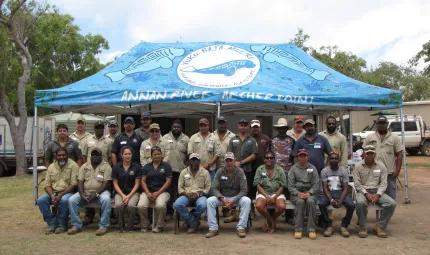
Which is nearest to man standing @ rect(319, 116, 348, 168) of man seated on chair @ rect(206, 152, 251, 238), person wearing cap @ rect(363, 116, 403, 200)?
person wearing cap @ rect(363, 116, 403, 200)

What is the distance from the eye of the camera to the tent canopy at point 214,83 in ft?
25.1

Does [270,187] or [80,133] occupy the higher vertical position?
[80,133]

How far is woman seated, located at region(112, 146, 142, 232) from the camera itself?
6453 millimetres

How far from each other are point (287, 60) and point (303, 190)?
440 cm

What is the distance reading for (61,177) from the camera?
22.0 ft

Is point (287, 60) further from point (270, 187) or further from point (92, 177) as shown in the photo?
point (92, 177)

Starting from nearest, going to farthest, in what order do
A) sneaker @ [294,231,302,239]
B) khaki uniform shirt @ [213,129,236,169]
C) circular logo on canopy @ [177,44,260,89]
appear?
sneaker @ [294,231,302,239], khaki uniform shirt @ [213,129,236,169], circular logo on canopy @ [177,44,260,89]

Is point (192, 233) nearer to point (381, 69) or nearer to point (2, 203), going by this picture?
point (2, 203)

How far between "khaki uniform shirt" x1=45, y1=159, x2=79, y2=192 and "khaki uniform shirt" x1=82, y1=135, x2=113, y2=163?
76cm

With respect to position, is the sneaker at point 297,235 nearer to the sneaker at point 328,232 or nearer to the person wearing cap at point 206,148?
the sneaker at point 328,232

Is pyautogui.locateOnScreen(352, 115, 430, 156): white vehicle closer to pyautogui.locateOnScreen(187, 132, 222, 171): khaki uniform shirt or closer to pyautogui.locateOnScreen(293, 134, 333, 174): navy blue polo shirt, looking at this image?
pyautogui.locateOnScreen(293, 134, 333, 174): navy blue polo shirt

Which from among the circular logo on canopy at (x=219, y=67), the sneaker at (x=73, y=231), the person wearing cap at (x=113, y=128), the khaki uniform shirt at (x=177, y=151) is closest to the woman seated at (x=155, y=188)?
the khaki uniform shirt at (x=177, y=151)

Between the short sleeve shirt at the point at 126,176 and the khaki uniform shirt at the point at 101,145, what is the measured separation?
0.91 m

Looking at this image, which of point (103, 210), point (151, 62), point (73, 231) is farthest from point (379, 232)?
point (151, 62)
